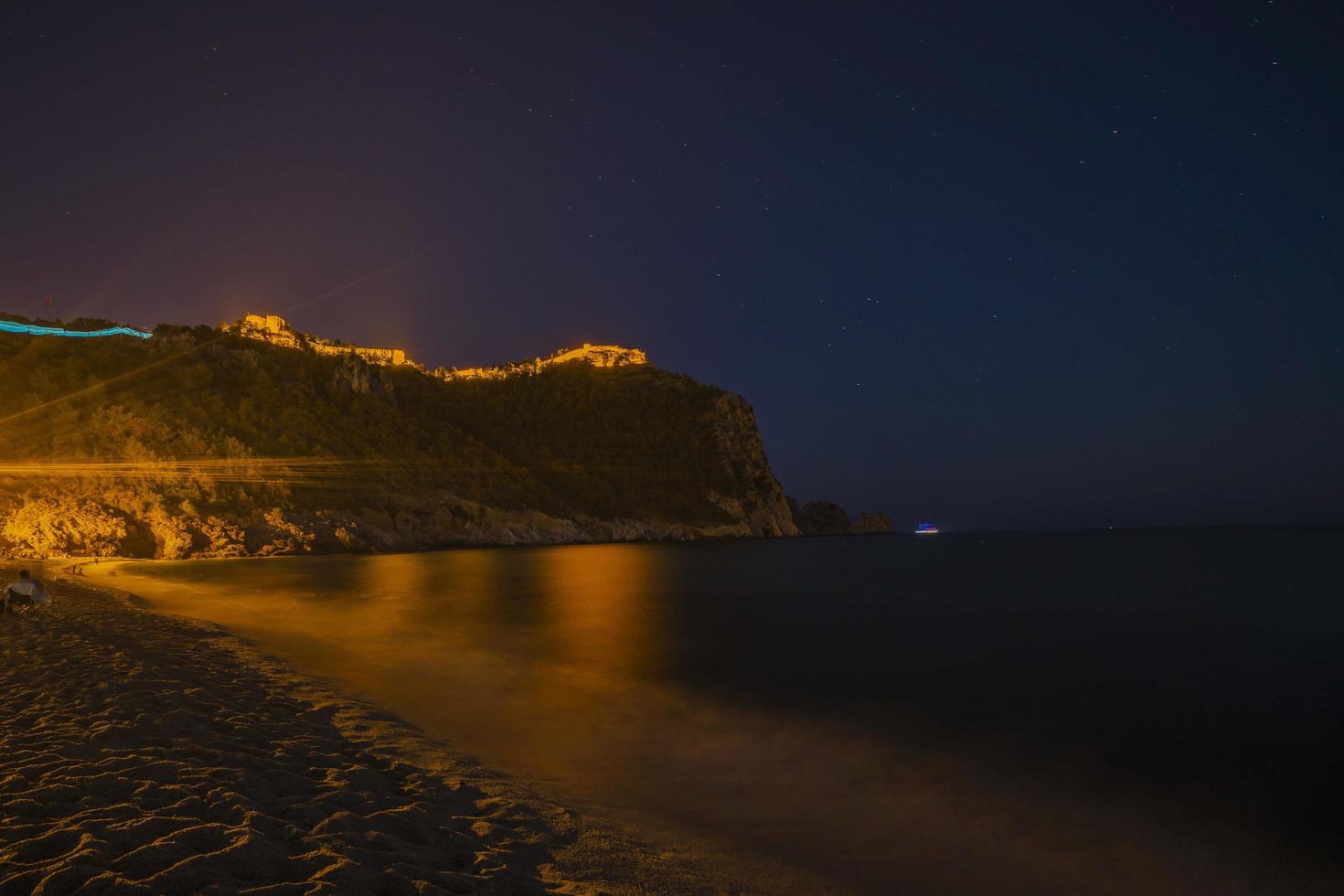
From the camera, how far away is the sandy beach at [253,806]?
14.1ft

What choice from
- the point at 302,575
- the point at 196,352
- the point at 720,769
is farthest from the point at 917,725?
the point at 196,352

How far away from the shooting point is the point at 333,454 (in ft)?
290

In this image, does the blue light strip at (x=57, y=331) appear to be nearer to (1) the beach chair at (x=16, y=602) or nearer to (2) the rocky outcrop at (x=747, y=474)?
(1) the beach chair at (x=16, y=602)

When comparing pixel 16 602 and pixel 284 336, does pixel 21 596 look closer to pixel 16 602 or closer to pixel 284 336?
pixel 16 602

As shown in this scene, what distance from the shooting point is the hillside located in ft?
183

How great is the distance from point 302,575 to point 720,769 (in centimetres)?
4021

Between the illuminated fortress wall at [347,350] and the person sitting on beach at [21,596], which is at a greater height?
the illuminated fortress wall at [347,350]

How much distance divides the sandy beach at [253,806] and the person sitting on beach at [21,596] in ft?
27.9

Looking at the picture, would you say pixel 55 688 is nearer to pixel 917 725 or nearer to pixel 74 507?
pixel 917 725

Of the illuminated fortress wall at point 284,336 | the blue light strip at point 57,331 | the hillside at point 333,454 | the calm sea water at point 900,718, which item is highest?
the illuminated fortress wall at point 284,336

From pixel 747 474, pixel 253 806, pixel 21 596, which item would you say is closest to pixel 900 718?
pixel 253 806

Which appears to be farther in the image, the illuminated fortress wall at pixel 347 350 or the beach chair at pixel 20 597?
the illuminated fortress wall at pixel 347 350

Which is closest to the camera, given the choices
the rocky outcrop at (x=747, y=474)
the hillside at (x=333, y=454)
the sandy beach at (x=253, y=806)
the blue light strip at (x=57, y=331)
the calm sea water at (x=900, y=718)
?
the sandy beach at (x=253, y=806)

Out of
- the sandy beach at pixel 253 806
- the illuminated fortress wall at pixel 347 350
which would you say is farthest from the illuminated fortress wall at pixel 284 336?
the sandy beach at pixel 253 806
